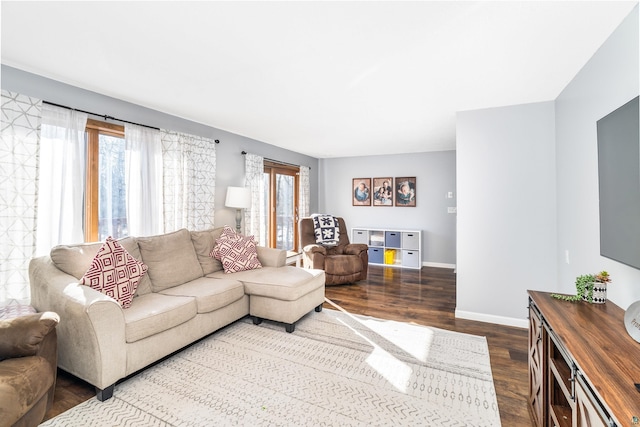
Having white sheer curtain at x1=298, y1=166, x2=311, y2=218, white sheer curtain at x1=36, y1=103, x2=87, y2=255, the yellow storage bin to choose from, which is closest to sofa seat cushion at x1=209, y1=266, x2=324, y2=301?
white sheer curtain at x1=36, y1=103, x2=87, y2=255

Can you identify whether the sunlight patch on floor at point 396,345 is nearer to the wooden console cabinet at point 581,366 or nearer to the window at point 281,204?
the wooden console cabinet at point 581,366

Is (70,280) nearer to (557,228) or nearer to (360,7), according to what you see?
(360,7)

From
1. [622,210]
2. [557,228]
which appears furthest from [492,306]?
[622,210]

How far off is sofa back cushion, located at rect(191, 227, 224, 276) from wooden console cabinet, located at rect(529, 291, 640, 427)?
2.98 m

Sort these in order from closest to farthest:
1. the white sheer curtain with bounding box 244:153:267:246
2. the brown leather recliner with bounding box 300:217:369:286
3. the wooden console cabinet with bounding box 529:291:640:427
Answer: the wooden console cabinet with bounding box 529:291:640:427 → the brown leather recliner with bounding box 300:217:369:286 → the white sheer curtain with bounding box 244:153:267:246

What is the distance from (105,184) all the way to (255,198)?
2.23 metres

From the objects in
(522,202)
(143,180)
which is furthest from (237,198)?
(522,202)

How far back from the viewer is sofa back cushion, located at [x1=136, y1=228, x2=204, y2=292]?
282cm

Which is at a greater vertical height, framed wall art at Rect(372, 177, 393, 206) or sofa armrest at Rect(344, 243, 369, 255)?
framed wall art at Rect(372, 177, 393, 206)

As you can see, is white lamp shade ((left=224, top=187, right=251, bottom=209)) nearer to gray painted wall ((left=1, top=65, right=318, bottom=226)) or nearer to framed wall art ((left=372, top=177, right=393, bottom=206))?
gray painted wall ((left=1, top=65, right=318, bottom=226))

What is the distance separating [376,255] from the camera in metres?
6.29

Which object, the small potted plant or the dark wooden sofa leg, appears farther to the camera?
the dark wooden sofa leg

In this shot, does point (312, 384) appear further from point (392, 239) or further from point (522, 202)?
point (392, 239)

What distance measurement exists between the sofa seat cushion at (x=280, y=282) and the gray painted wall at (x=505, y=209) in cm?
171
